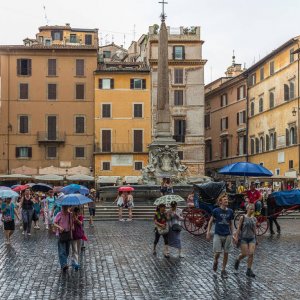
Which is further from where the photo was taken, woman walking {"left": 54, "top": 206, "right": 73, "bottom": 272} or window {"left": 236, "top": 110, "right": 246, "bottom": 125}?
window {"left": 236, "top": 110, "right": 246, "bottom": 125}

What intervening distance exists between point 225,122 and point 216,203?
4785 cm

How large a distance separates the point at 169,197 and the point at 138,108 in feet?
145

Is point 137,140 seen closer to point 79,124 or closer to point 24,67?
point 79,124

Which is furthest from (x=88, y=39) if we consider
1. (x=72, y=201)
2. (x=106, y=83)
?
(x=72, y=201)

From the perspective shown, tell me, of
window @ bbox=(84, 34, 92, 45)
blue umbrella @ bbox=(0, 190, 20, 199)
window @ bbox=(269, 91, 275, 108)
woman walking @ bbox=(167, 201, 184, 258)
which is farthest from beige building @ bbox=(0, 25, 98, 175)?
woman walking @ bbox=(167, 201, 184, 258)

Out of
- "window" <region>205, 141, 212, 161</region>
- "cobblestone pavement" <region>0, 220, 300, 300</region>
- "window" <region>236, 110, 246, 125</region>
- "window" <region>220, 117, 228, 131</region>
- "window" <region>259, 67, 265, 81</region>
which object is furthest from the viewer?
"window" <region>205, 141, 212, 161</region>

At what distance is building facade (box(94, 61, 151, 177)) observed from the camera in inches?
2389

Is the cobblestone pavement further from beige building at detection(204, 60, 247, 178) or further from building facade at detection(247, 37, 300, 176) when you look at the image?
beige building at detection(204, 60, 247, 178)

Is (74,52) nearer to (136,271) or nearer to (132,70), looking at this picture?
(132,70)

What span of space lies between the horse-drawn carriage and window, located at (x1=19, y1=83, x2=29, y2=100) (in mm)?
39973

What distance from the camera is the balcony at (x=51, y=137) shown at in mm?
60844

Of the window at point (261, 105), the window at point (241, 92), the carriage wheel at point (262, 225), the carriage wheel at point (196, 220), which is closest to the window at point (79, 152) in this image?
the window at point (261, 105)

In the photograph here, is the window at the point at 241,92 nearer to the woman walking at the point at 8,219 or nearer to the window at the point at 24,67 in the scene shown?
the window at the point at 24,67

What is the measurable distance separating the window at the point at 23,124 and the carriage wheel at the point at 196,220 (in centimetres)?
3972
